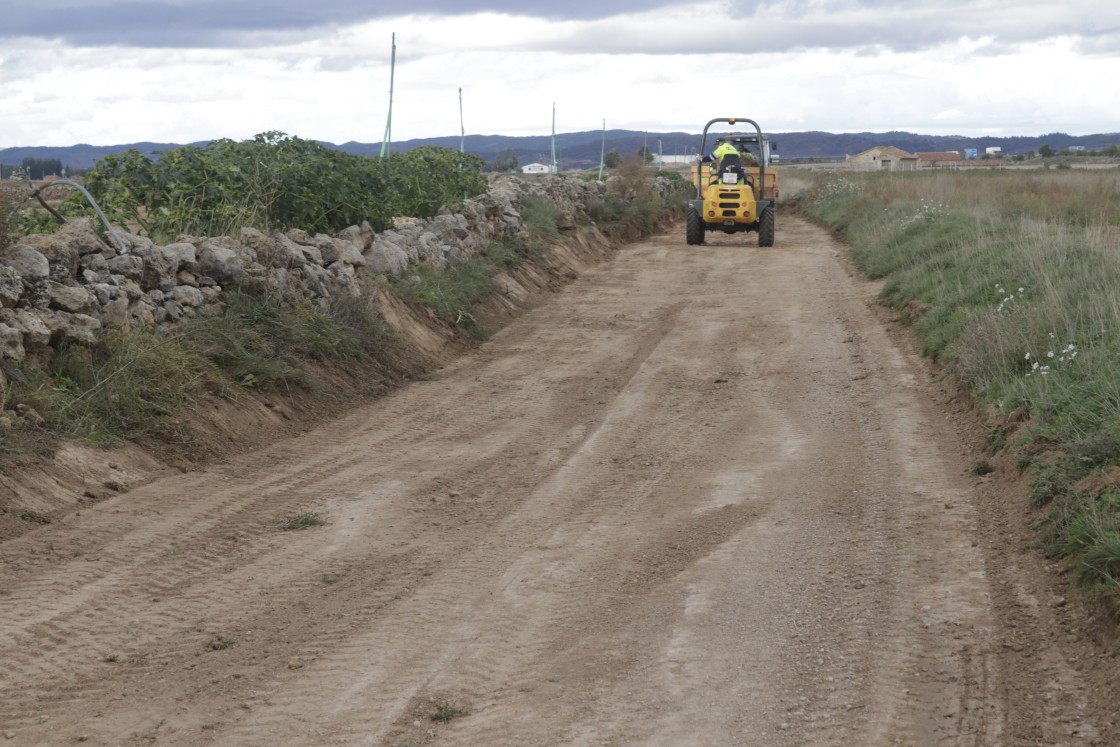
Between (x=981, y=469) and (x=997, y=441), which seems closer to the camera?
(x=981, y=469)

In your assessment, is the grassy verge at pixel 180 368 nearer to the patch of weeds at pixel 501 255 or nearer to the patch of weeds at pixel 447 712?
the patch of weeds at pixel 447 712

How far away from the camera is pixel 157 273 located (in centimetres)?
1080

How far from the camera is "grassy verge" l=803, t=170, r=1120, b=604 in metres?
6.87

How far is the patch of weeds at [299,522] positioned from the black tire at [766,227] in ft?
70.4

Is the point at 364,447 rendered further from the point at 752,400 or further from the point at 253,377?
the point at 752,400

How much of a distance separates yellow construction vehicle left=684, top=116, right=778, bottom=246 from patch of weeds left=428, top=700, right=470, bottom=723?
78.4 feet

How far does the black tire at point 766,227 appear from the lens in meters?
28.0

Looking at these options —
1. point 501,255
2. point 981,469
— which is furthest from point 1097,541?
point 501,255

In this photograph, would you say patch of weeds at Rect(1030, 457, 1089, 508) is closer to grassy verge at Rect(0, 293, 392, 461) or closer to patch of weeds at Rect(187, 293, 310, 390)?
grassy verge at Rect(0, 293, 392, 461)

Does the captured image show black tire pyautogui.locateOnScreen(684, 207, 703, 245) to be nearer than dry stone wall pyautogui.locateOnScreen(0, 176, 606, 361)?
No

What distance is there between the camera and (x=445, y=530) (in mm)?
7590

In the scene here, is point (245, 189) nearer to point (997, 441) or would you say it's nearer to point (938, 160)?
point (997, 441)

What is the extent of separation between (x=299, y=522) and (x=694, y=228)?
22063 mm

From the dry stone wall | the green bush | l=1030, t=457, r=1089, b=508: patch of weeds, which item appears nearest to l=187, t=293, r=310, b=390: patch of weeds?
the dry stone wall
